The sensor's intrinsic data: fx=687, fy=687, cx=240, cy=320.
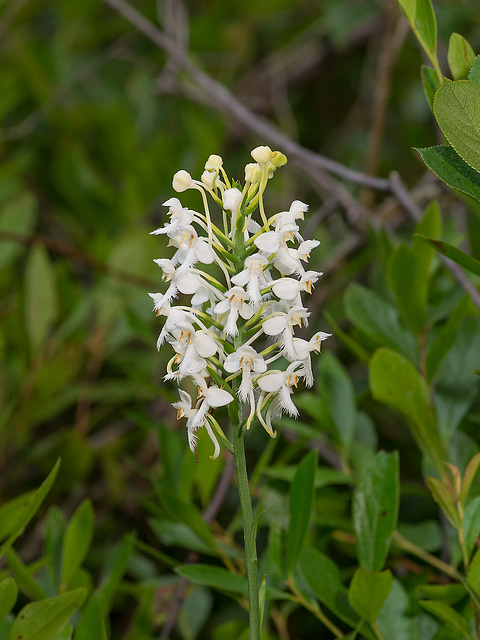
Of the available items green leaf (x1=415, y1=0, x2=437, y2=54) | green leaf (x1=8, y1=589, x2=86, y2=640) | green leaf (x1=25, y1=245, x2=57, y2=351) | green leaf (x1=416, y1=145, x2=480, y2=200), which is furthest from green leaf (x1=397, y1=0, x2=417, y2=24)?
green leaf (x1=25, y1=245, x2=57, y2=351)

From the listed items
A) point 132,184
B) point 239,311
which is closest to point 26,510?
point 239,311

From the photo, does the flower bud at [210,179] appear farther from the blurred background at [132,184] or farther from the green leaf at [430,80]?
the blurred background at [132,184]

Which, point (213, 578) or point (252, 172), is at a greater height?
point (252, 172)

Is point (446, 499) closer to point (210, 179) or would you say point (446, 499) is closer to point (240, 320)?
point (240, 320)

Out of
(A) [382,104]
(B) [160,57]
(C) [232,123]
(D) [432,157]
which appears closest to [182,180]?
(D) [432,157]

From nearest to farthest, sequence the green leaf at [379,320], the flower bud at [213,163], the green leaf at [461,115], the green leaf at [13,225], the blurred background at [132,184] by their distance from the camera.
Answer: the green leaf at [461,115] < the flower bud at [213,163] < the green leaf at [379,320] < the blurred background at [132,184] < the green leaf at [13,225]

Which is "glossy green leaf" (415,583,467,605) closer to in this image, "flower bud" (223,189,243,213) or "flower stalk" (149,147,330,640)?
"flower stalk" (149,147,330,640)

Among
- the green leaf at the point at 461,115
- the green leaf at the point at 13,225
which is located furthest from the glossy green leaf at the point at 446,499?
the green leaf at the point at 13,225
